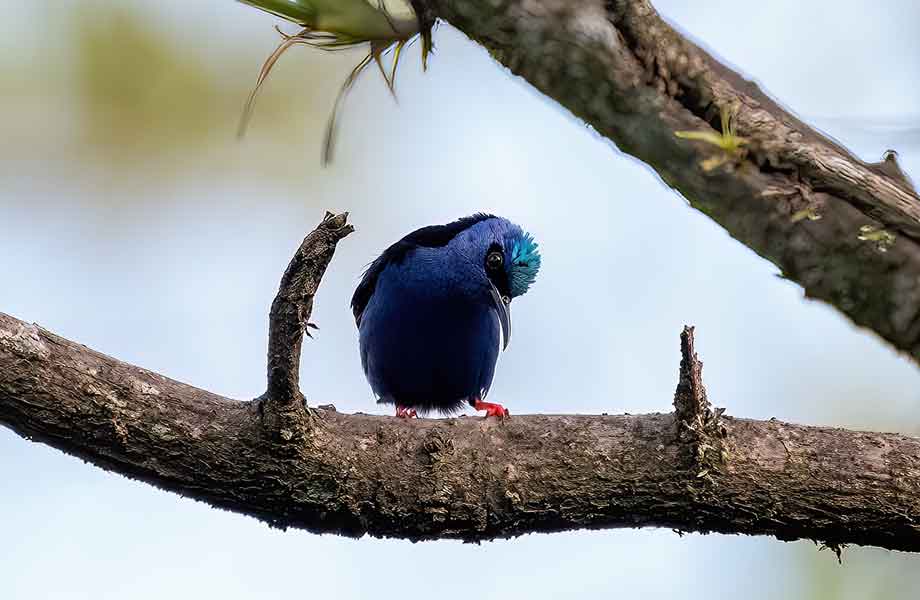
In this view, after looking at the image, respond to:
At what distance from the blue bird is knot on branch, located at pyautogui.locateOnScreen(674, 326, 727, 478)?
8.15 ft

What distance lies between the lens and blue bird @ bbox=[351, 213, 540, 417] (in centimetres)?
646

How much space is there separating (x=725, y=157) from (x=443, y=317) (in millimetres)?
4051

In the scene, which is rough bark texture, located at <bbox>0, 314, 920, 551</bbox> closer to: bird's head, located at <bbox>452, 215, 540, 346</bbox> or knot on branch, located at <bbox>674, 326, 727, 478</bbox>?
knot on branch, located at <bbox>674, 326, 727, 478</bbox>

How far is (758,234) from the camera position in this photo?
101 inches

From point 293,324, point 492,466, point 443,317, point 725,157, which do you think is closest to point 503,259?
point 443,317

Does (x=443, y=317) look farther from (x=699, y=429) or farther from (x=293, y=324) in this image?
(x=293, y=324)

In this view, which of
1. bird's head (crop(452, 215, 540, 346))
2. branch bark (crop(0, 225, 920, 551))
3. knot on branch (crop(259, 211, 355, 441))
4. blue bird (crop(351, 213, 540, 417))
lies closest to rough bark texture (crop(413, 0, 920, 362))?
knot on branch (crop(259, 211, 355, 441))

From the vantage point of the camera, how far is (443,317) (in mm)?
6492

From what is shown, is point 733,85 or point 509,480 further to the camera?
point 509,480

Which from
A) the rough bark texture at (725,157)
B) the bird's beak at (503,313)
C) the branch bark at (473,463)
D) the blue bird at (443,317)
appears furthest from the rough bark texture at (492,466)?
the bird's beak at (503,313)

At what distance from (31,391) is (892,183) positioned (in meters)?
2.72

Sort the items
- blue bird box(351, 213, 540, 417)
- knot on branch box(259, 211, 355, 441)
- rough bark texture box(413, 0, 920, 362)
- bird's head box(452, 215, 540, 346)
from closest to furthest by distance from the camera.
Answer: rough bark texture box(413, 0, 920, 362) < knot on branch box(259, 211, 355, 441) < blue bird box(351, 213, 540, 417) < bird's head box(452, 215, 540, 346)

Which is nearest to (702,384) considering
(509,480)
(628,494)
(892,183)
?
(628,494)

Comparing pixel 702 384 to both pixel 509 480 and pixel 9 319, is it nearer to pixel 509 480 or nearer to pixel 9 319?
pixel 509 480
